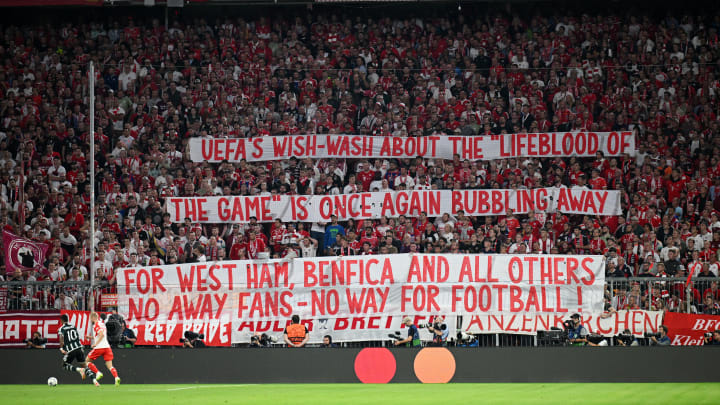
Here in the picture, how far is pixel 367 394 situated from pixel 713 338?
773cm

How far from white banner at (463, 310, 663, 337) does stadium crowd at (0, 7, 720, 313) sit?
217cm

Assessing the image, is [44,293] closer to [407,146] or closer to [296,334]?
[296,334]

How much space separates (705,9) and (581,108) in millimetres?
7645

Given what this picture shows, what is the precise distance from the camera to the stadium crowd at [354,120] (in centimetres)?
2336

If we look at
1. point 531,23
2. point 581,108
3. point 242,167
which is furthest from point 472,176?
point 531,23

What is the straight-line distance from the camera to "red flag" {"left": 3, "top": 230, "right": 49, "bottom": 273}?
69.4 ft

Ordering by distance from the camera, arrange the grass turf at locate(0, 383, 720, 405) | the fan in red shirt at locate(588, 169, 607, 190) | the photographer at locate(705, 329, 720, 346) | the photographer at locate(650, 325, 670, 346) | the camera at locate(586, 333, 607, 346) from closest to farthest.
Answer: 1. the grass turf at locate(0, 383, 720, 405)
2. the photographer at locate(705, 329, 720, 346)
3. the photographer at locate(650, 325, 670, 346)
4. the camera at locate(586, 333, 607, 346)
5. the fan in red shirt at locate(588, 169, 607, 190)

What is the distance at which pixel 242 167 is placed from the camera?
25672mm

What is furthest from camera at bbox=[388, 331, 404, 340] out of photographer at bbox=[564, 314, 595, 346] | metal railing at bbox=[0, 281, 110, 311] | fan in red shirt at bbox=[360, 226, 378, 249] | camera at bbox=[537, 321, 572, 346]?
metal railing at bbox=[0, 281, 110, 311]

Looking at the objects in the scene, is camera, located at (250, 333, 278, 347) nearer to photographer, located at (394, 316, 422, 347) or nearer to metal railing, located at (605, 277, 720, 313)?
photographer, located at (394, 316, 422, 347)

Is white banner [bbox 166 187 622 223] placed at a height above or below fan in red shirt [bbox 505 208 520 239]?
above

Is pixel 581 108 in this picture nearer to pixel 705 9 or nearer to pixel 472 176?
pixel 472 176

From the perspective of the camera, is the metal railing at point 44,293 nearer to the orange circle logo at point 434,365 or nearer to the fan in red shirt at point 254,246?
the fan in red shirt at point 254,246

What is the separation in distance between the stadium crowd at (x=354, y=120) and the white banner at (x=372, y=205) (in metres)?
0.33
